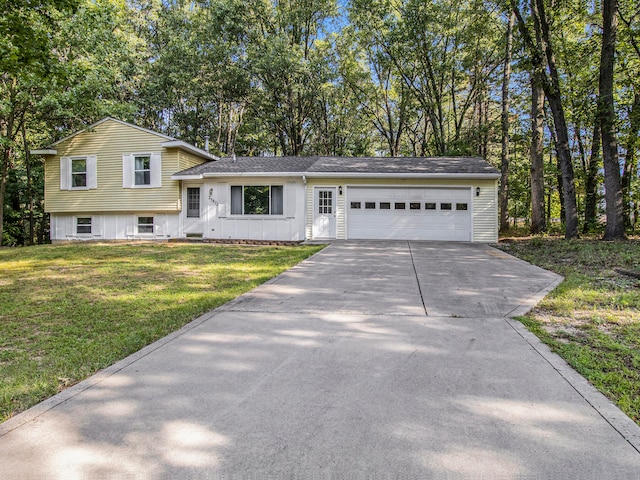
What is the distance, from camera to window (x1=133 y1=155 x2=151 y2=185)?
1445 cm

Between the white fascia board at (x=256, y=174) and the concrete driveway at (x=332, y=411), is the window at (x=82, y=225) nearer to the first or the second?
the white fascia board at (x=256, y=174)

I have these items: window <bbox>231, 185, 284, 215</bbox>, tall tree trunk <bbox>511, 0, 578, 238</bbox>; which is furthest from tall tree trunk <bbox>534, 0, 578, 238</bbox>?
window <bbox>231, 185, 284, 215</bbox>

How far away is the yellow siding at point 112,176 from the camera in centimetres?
1418

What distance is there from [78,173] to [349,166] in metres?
11.4

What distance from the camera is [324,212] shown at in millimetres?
13328

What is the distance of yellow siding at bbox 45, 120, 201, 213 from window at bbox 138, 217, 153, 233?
0.59 metres

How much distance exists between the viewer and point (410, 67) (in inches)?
781

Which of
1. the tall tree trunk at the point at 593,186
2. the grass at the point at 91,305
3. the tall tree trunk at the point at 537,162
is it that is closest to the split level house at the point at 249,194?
the tall tree trunk at the point at 537,162

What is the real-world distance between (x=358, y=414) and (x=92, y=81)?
51.7 ft

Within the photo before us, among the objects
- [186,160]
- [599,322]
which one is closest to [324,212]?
[186,160]

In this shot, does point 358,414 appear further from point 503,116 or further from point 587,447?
point 503,116

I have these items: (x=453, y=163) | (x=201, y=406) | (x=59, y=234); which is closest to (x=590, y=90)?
(x=453, y=163)

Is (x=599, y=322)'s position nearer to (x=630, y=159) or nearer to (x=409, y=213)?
(x=409, y=213)

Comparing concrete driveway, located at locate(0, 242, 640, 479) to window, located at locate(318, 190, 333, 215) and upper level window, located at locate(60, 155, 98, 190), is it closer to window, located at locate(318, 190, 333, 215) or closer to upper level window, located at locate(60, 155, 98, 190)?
window, located at locate(318, 190, 333, 215)
